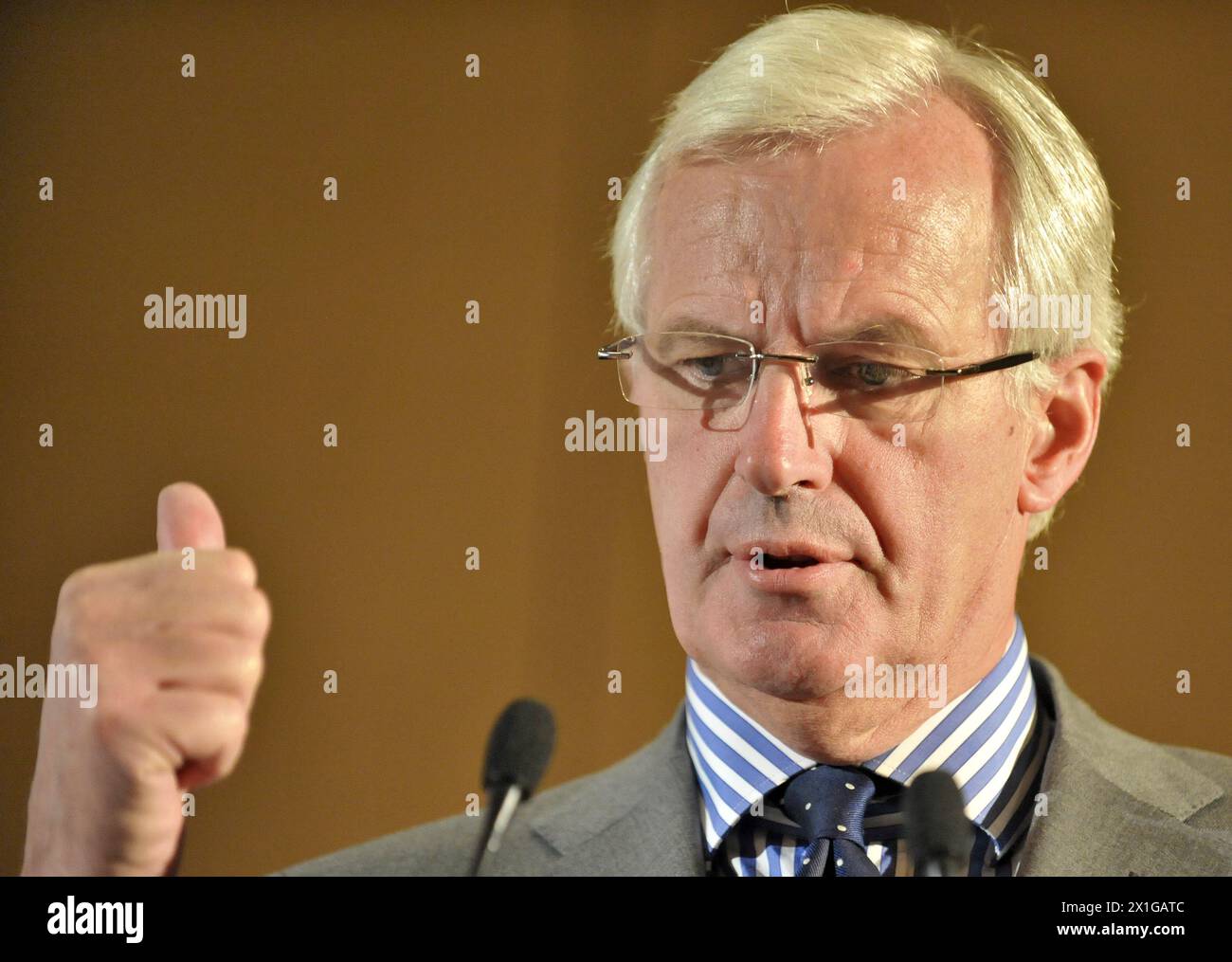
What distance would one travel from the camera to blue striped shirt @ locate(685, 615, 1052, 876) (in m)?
1.82

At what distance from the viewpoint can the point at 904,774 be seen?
1823 mm

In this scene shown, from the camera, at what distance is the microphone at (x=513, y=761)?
1619 mm

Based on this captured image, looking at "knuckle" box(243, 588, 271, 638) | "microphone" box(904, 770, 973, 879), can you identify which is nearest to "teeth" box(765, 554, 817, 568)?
"microphone" box(904, 770, 973, 879)

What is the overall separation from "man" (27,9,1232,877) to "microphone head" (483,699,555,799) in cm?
30

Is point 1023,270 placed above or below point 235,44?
below

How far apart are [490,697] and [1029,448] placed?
88cm

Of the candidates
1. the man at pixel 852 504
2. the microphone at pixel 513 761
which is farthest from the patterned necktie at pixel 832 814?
the microphone at pixel 513 761

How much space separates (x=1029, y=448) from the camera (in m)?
1.91

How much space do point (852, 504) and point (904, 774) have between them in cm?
38

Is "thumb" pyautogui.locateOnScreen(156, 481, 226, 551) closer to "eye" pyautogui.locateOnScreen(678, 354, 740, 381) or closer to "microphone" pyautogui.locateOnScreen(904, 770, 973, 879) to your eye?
"eye" pyautogui.locateOnScreen(678, 354, 740, 381)

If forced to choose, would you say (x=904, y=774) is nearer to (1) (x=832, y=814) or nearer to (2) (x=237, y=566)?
(1) (x=832, y=814)

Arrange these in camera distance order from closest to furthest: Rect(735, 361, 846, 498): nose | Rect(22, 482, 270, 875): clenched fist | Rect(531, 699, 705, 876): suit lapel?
Rect(22, 482, 270, 875): clenched fist < Rect(735, 361, 846, 498): nose < Rect(531, 699, 705, 876): suit lapel
